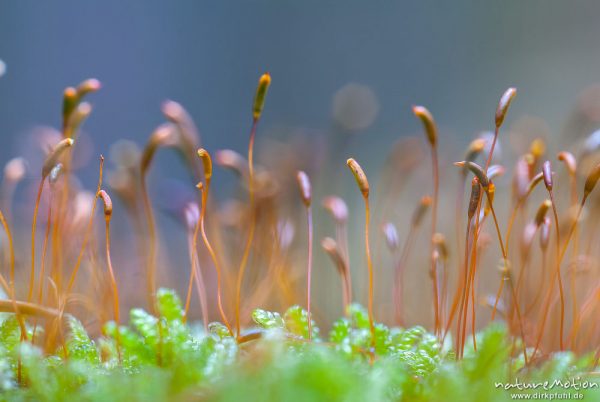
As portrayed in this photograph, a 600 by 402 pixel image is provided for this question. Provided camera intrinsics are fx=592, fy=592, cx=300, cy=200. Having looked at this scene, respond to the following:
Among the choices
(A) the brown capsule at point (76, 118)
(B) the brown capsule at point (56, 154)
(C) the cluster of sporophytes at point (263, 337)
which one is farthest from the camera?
(A) the brown capsule at point (76, 118)

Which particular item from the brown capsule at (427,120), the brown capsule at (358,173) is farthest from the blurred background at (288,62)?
the brown capsule at (358,173)

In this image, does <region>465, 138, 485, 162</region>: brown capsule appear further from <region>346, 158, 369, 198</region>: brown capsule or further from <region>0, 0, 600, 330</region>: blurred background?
<region>0, 0, 600, 330</region>: blurred background

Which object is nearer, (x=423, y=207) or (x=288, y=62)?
(x=423, y=207)

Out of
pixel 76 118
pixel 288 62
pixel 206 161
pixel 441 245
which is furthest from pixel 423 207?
pixel 288 62

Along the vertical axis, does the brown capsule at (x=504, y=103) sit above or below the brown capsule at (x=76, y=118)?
below

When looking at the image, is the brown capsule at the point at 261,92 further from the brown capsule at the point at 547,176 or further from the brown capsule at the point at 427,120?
the brown capsule at the point at 547,176

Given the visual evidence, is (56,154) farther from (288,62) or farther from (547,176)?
(288,62)

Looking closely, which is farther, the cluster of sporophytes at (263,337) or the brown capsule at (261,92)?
the brown capsule at (261,92)

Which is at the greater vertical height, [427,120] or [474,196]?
[427,120]

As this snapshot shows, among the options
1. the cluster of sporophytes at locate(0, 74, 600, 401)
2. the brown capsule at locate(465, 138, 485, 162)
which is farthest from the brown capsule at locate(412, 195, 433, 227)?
the brown capsule at locate(465, 138, 485, 162)
